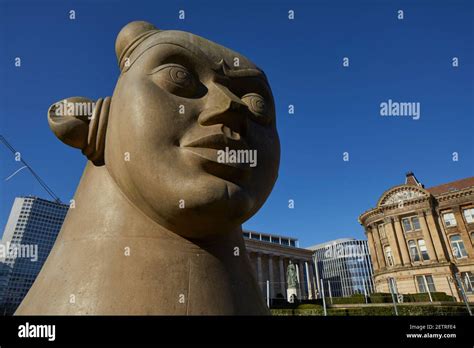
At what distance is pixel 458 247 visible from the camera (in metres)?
35.9

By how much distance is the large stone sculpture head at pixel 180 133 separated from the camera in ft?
9.77

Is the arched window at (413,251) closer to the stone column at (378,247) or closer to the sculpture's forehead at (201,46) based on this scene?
the stone column at (378,247)

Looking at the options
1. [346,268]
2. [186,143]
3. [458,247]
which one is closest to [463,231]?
[458,247]

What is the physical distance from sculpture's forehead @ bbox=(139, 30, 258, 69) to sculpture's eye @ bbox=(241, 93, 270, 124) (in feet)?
1.27

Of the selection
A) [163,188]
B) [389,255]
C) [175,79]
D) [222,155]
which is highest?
[389,255]

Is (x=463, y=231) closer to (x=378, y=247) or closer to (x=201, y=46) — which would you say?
(x=378, y=247)

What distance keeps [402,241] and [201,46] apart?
41534 mm

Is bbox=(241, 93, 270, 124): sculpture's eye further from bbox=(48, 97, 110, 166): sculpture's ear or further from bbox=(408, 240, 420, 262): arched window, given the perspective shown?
bbox=(408, 240, 420, 262): arched window

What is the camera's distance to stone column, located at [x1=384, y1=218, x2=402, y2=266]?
38.2 metres

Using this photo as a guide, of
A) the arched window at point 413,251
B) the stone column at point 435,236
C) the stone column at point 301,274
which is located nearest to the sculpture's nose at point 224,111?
the stone column at point 435,236

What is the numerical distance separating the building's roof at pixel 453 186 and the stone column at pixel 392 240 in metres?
6.72

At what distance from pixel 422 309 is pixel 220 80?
27005mm

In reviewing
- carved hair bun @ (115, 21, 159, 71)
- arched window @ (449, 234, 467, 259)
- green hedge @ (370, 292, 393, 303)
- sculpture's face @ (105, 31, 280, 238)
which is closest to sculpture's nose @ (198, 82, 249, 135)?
sculpture's face @ (105, 31, 280, 238)
